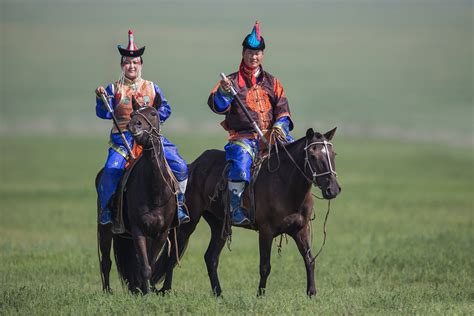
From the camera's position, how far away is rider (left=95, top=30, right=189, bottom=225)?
1240 cm

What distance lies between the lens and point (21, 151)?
53156mm

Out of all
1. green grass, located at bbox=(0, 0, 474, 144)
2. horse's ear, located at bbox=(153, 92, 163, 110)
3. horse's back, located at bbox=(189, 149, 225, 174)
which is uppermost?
green grass, located at bbox=(0, 0, 474, 144)

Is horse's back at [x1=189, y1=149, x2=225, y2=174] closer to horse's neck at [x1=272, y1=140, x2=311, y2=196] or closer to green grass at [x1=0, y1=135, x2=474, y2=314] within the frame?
horse's neck at [x1=272, y1=140, x2=311, y2=196]

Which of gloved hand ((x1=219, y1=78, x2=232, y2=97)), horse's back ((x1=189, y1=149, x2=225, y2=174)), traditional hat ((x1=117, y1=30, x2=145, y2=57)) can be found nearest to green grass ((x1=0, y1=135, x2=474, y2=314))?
horse's back ((x1=189, y1=149, x2=225, y2=174))

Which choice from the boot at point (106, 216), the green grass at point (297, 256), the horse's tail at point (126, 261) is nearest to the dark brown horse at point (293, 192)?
the horse's tail at point (126, 261)

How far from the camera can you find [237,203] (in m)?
12.5

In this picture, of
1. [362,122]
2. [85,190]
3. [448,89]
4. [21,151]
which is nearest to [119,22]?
[448,89]

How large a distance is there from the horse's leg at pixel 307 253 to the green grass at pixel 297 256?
18 centimetres

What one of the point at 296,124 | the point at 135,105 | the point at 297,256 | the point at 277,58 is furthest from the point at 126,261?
the point at 277,58

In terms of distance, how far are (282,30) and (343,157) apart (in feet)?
325

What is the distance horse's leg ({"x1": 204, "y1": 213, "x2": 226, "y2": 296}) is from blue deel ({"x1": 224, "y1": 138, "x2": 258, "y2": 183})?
3.39 feet

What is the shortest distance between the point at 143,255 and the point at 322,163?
2093 millimetres

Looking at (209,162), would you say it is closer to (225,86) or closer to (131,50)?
(225,86)

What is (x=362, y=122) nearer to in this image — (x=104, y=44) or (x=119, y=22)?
(x=104, y=44)
